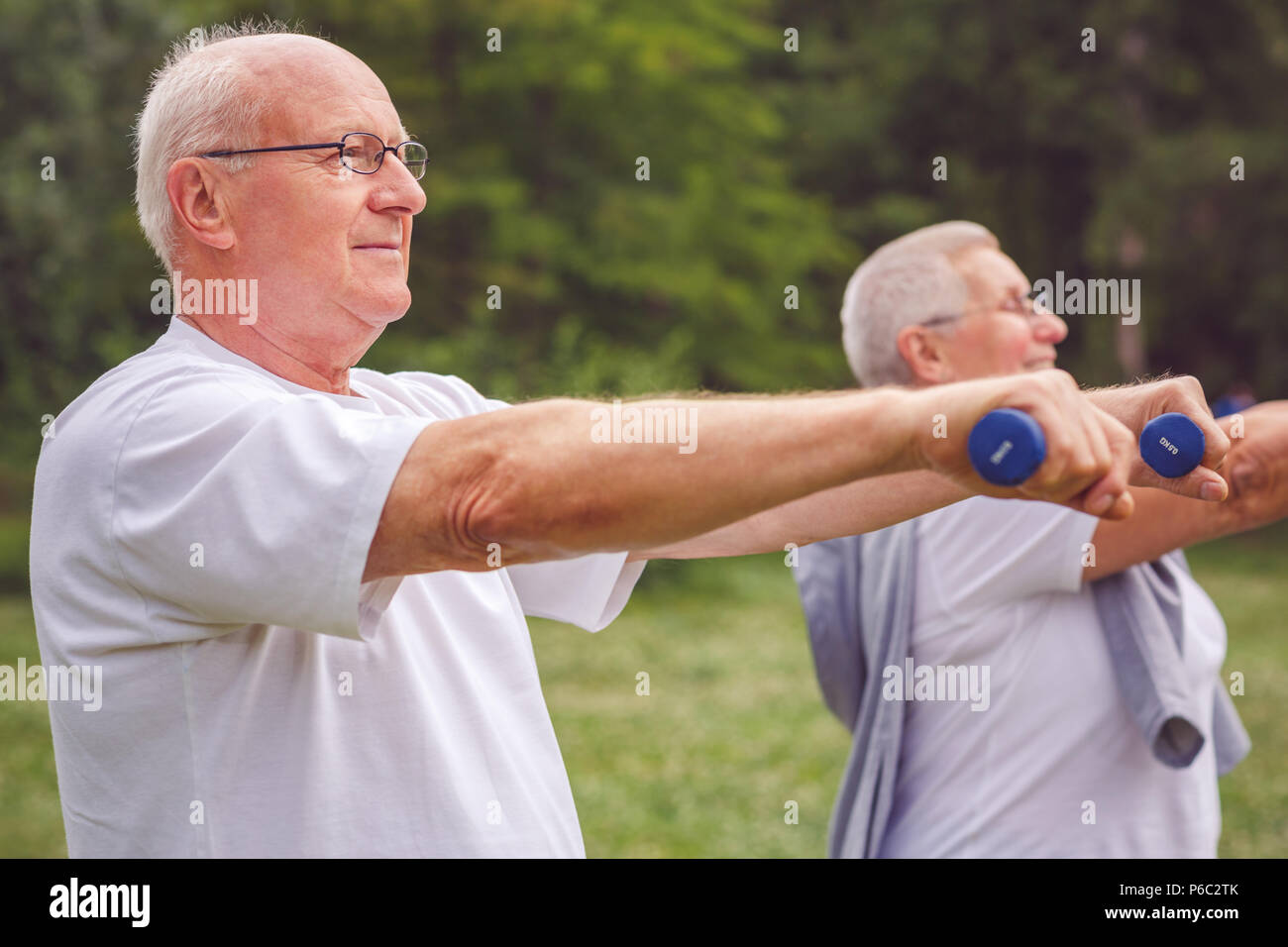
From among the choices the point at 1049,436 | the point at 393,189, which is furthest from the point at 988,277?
the point at 1049,436

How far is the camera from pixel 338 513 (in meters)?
1.56

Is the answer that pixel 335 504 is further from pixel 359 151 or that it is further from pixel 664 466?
pixel 359 151

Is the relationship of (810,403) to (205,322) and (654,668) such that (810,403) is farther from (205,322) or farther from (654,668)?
(654,668)

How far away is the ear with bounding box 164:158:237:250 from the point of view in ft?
6.87

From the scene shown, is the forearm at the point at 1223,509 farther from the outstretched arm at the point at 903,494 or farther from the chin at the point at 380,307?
the chin at the point at 380,307

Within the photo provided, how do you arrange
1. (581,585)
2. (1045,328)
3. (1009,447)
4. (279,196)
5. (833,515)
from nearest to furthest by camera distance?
1. (1009,447)
2. (279,196)
3. (833,515)
4. (581,585)
5. (1045,328)

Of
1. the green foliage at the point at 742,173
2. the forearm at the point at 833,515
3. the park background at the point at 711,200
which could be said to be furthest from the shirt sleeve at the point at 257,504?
the green foliage at the point at 742,173

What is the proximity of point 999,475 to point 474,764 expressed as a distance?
39.1 inches

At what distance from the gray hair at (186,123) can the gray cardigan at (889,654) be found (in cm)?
202

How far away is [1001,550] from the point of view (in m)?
3.33

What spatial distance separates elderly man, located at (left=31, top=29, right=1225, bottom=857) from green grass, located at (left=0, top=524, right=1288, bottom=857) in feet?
16.8

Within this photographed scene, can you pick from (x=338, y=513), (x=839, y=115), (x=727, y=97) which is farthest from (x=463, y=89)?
(x=338, y=513)

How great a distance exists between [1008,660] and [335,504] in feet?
7.31

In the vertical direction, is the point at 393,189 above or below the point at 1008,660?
above
